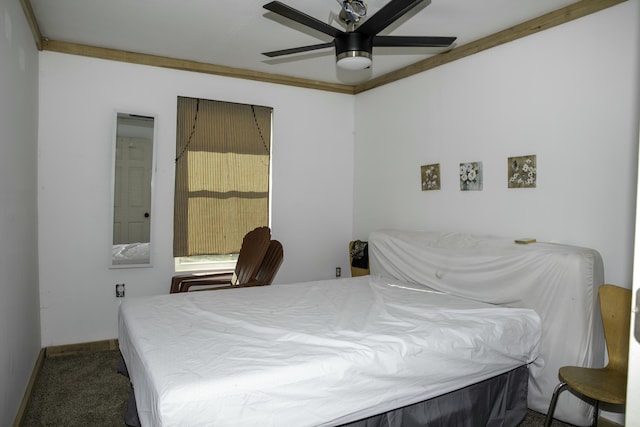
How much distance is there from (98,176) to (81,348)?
4.95 ft

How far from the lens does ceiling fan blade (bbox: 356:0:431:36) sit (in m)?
1.92

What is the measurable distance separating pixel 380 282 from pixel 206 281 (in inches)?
58.7

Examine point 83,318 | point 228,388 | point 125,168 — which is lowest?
point 83,318

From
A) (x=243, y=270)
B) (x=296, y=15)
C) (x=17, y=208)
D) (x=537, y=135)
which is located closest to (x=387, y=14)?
(x=296, y=15)

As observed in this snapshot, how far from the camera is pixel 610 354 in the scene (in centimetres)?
229

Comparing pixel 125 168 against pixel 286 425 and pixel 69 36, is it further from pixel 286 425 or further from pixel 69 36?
pixel 286 425

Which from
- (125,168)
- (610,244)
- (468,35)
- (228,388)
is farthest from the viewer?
(125,168)

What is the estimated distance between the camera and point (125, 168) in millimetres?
3762

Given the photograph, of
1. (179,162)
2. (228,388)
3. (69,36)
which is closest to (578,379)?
(228,388)

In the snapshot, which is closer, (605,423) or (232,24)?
(605,423)

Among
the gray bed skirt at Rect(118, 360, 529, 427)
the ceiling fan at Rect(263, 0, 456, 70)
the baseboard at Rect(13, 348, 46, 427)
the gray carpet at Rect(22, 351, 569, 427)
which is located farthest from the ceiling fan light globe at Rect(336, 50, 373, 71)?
the baseboard at Rect(13, 348, 46, 427)

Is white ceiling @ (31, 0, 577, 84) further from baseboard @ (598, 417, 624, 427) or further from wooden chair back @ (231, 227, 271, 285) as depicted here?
baseboard @ (598, 417, 624, 427)

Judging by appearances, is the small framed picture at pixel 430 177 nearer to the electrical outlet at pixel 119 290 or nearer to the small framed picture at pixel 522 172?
the small framed picture at pixel 522 172

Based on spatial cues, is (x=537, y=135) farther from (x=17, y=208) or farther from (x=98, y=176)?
(x=98, y=176)
